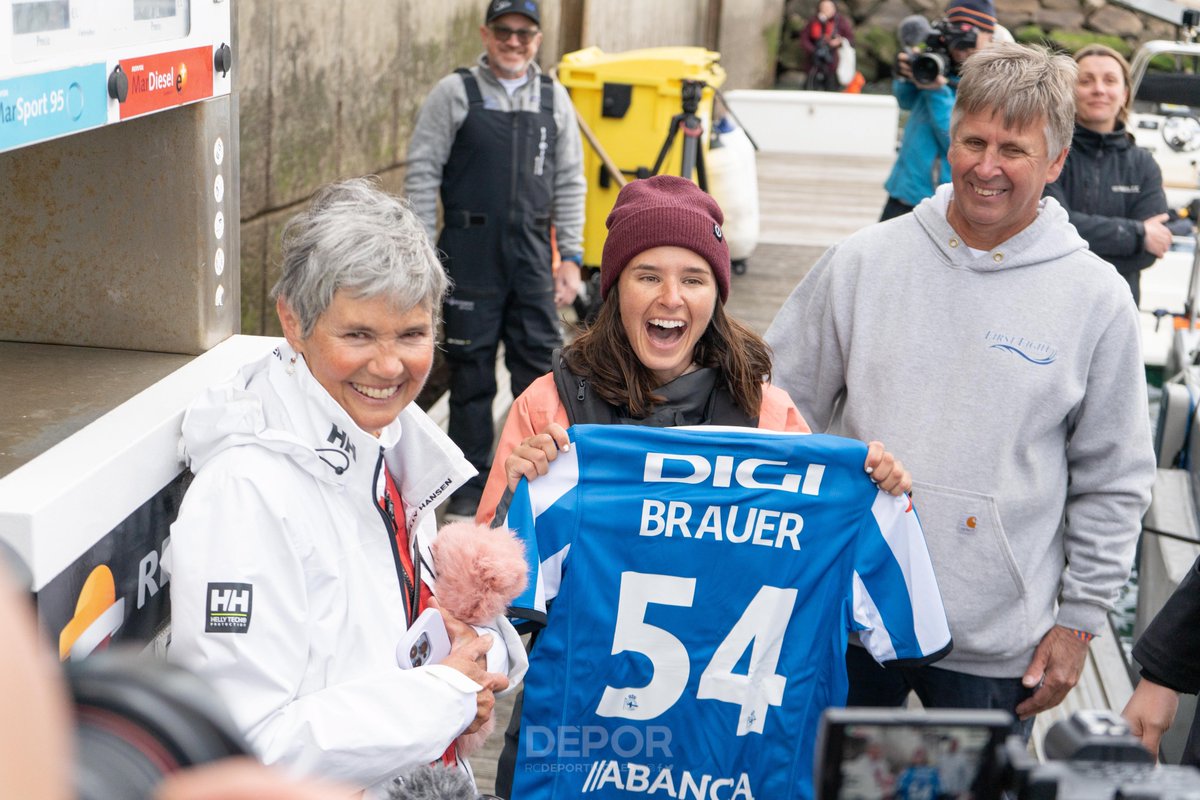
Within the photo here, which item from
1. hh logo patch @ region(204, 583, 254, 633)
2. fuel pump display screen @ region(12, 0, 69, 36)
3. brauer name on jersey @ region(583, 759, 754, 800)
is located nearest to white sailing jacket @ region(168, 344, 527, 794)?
hh logo patch @ region(204, 583, 254, 633)

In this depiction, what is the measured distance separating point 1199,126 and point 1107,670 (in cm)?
585

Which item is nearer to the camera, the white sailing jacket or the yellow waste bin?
the white sailing jacket

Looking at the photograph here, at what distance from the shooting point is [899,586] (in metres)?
2.44

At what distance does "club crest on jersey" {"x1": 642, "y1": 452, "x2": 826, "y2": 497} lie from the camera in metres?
2.41

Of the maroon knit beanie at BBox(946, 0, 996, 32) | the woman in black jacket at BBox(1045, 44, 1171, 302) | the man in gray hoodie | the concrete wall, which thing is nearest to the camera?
the man in gray hoodie

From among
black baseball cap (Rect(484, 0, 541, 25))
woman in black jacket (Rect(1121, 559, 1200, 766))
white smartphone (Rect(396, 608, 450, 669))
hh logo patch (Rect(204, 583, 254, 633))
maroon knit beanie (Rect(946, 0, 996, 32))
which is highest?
maroon knit beanie (Rect(946, 0, 996, 32))

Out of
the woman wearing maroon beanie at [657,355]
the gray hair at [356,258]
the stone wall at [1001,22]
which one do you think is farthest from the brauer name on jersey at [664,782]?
the stone wall at [1001,22]

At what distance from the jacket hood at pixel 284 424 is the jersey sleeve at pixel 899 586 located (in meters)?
0.96

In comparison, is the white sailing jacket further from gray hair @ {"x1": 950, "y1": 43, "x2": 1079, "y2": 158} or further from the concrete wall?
the concrete wall

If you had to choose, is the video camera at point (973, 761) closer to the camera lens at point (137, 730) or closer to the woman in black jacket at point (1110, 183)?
the camera lens at point (137, 730)

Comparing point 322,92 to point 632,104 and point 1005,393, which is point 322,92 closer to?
point 632,104

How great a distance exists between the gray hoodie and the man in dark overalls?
2.97 meters

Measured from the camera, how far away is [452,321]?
5652 millimetres

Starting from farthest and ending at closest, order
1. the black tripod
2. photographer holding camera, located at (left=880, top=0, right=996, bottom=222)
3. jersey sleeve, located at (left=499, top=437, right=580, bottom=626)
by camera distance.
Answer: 1. the black tripod
2. photographer holding camera, located at (left=880, top=0, right=996, bottom=222)
3. jersey sleeve, located at (left=499, top=437, right=580, bottom=626)
